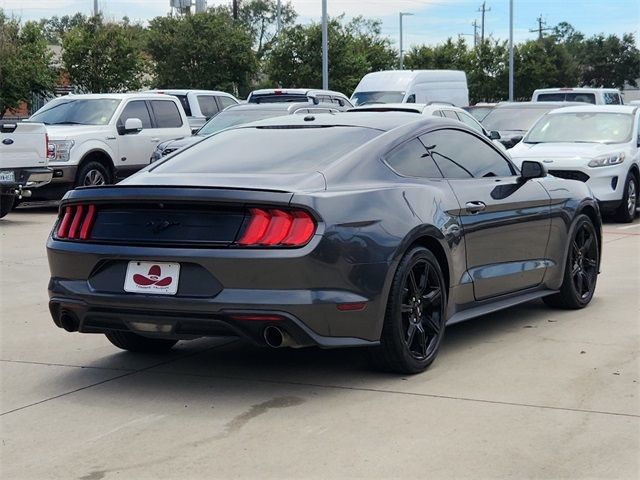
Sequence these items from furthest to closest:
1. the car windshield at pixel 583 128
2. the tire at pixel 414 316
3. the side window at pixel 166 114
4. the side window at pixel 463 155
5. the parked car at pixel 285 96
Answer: the parked car at pixel 285 96
the side window at pixel 166 114
the car windshield at pixel 583 128
the side window at pixel 463 155
the tire at pixel 414 316

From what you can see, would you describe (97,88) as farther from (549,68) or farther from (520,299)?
(549,68)

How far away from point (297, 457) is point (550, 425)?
130 centimetres

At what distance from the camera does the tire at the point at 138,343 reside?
6840mm

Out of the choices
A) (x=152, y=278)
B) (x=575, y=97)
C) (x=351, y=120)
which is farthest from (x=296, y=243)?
(x=575, y=97)

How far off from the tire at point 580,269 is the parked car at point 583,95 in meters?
19.1

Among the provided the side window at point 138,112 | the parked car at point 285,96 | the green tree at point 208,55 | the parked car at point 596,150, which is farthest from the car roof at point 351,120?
the green tree at point 208,55

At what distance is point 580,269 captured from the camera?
8.42m

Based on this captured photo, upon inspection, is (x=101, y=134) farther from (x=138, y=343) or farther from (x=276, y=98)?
(x=138, y=343)

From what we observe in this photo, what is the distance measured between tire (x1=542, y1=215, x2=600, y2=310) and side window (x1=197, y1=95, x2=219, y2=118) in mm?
15886

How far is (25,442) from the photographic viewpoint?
5.13m

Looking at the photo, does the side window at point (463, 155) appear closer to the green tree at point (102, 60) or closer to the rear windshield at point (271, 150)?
the rear windshield at point (271, 150)

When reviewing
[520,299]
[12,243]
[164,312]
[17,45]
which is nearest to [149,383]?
[164,312]

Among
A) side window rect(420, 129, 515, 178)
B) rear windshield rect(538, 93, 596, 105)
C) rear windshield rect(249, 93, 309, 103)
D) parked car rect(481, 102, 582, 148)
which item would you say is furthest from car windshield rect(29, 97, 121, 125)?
rear windshield rect(538, 93, 596, 105)

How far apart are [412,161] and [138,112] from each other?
44.0 ft
